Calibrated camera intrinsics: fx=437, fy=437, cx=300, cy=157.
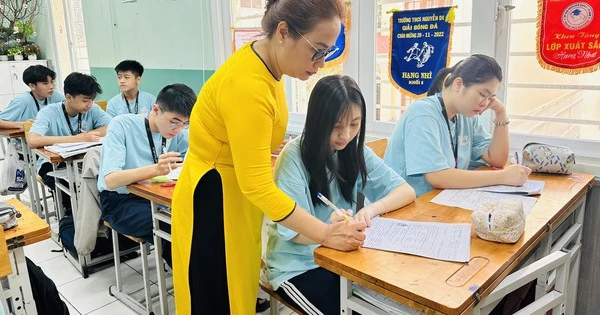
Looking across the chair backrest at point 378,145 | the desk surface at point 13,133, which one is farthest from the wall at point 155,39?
the chair backrest at point 378,145

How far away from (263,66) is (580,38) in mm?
1595

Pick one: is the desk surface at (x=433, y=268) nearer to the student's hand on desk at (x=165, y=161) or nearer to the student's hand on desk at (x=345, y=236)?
the student's hand on desk at (x=345, y=236)

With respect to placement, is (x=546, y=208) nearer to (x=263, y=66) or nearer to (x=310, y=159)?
(x=310, y=159)

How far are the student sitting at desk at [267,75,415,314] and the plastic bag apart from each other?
306 centimetres

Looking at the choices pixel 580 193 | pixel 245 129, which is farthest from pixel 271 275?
pixel 580 193

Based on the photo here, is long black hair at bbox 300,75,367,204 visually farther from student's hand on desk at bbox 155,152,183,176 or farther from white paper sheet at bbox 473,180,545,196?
student's hand on desk at bbox 155,152,183,176

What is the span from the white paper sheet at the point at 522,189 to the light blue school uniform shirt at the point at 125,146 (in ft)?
5.29

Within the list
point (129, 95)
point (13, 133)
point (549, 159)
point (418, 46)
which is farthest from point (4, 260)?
point (129, 95)

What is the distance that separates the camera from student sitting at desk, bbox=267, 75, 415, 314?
4.36 ft

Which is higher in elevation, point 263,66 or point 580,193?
point 263,66

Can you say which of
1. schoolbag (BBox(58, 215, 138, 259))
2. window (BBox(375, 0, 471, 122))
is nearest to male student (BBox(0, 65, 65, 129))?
schoolbag (BBox(58, 215, 138, 259))

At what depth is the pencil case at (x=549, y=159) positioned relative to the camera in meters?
1.85

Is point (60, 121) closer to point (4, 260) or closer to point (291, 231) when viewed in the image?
point (4, 260)

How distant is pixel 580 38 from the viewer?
1.96 metres
